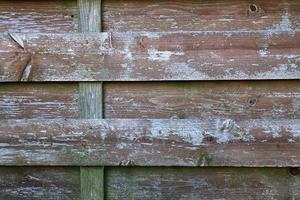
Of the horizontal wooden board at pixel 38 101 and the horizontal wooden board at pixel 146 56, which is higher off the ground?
the horizontal wooden board at pixel 146 56

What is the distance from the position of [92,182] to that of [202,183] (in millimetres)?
496

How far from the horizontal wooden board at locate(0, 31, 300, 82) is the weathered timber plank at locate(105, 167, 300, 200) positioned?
427mm

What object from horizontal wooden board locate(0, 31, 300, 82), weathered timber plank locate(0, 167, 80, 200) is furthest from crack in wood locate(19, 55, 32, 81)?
weathered timber plank locate(0, 167, 80, 200)

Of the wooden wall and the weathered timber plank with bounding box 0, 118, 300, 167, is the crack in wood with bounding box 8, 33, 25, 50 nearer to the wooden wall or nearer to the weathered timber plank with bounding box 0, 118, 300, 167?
the wooden wall

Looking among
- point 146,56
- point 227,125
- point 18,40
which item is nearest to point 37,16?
point 18,40

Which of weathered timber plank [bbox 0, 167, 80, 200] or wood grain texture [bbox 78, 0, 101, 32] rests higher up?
wood grain texture [bbox 78, 0, 101, 32]

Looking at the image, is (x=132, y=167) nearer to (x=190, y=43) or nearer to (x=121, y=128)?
(x=121, y=128)

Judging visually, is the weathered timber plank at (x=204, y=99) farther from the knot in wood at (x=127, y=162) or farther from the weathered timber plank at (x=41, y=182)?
the weathered timber plank at (x=41, y=182)

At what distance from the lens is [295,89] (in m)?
1.73

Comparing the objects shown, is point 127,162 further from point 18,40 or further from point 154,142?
point 18,40

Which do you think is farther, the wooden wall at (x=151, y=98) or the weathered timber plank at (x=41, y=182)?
the weathered timber plank at (x=41, y=182)

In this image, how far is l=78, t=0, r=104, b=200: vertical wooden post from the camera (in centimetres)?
173

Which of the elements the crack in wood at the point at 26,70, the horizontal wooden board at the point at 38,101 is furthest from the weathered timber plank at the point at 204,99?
the crack in wood at the point at 26,70

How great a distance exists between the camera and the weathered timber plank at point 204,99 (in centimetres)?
173
